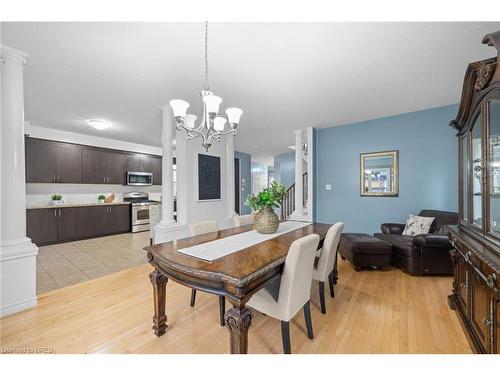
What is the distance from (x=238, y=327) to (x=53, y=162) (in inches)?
219

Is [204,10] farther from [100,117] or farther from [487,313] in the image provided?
[100,117]

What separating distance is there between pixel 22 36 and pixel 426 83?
425 centimetres

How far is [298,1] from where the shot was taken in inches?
51.8

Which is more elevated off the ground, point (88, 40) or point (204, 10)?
point (88, 40)

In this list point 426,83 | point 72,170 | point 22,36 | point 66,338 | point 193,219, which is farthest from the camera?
point 72,170

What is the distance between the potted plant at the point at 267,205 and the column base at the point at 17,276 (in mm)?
2157

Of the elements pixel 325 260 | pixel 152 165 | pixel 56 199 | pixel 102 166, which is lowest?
pixel 325 260

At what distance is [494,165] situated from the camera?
140 centimetres

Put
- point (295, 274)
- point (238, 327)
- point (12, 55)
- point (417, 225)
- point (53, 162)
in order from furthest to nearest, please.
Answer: point (53, 162) → point (417, 225) → point (12, 55) → point (295, 274) → point (238, 327)

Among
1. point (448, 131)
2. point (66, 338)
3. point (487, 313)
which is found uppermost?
point (448, 131)

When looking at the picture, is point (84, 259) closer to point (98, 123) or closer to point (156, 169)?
point (98, 123)

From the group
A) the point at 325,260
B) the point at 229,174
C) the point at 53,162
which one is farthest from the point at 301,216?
the point at 53,162
